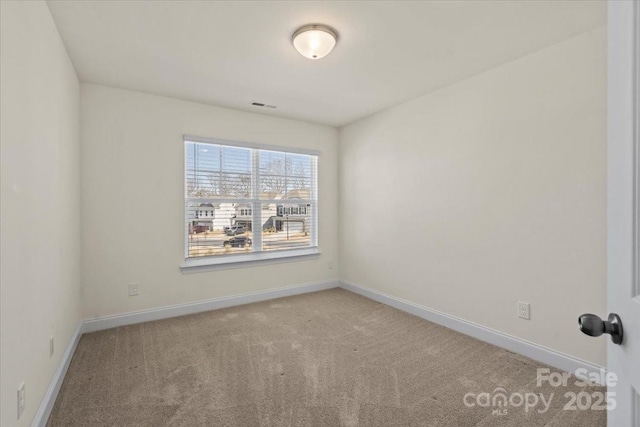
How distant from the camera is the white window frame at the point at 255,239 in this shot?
365cm

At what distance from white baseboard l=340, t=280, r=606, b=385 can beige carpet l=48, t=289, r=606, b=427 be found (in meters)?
0.09

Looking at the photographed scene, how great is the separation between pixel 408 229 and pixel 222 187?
240 cm

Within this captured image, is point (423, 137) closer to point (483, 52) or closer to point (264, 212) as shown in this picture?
point (483, 52)

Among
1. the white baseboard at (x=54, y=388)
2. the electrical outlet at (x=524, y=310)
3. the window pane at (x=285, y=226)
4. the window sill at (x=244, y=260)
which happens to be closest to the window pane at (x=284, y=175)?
the window pane at (x=285, y=226)

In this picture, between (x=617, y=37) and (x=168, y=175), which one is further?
(x=168, y=175)

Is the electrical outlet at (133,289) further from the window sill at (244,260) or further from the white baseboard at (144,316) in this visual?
the window sill at (244,260)

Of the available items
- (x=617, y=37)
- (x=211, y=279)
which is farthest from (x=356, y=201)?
(x=617, y=37)

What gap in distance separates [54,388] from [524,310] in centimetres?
355

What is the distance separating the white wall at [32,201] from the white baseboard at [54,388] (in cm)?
7

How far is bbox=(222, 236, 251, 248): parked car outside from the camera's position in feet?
13.1

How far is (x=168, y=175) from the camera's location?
138 inches

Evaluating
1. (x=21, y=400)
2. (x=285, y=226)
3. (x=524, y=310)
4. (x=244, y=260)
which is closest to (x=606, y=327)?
(x=524, y=310)

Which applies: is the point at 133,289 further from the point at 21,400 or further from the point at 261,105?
the point at 261,105

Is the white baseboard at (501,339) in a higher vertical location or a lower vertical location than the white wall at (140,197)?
lower
